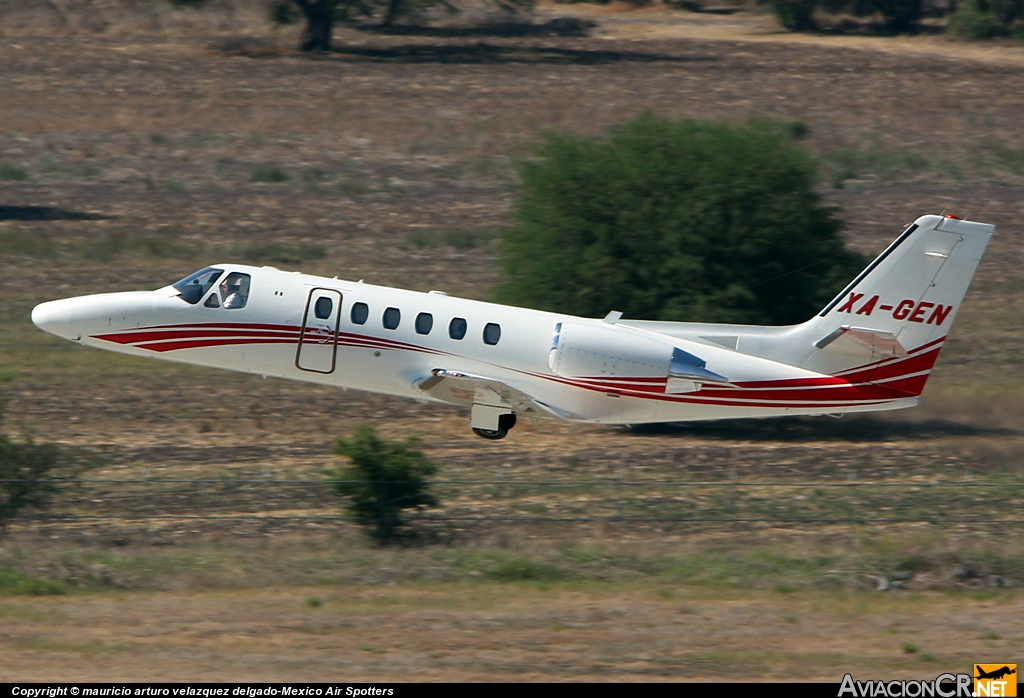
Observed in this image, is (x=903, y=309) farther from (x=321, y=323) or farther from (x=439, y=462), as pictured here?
(x=321, y=323)

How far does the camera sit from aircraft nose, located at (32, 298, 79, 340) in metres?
23.2

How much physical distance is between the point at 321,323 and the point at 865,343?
368 inches

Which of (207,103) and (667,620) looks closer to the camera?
(667,620)

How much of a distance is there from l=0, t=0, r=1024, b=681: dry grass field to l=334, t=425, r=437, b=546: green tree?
1.51 feet

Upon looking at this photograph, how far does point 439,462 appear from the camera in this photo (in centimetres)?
2605

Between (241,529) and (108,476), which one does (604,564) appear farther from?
(108,476)

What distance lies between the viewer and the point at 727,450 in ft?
91.6

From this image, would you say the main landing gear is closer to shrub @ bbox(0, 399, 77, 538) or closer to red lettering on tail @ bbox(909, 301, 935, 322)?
red lettering on tail @ bbox(909, 301, 935, 322)

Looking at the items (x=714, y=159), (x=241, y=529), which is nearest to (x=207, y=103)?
(x=714, y=159)

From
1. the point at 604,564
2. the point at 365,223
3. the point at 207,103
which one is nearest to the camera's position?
the point at 604,564

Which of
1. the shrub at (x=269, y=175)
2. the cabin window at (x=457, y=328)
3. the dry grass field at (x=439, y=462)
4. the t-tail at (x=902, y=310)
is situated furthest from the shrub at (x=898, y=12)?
the cabin window at (x=457, y=328)

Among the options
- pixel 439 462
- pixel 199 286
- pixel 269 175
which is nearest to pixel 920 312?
pixel 439 462

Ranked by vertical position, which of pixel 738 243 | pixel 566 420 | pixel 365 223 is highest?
pixel 738 243

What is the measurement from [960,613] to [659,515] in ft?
18.8
